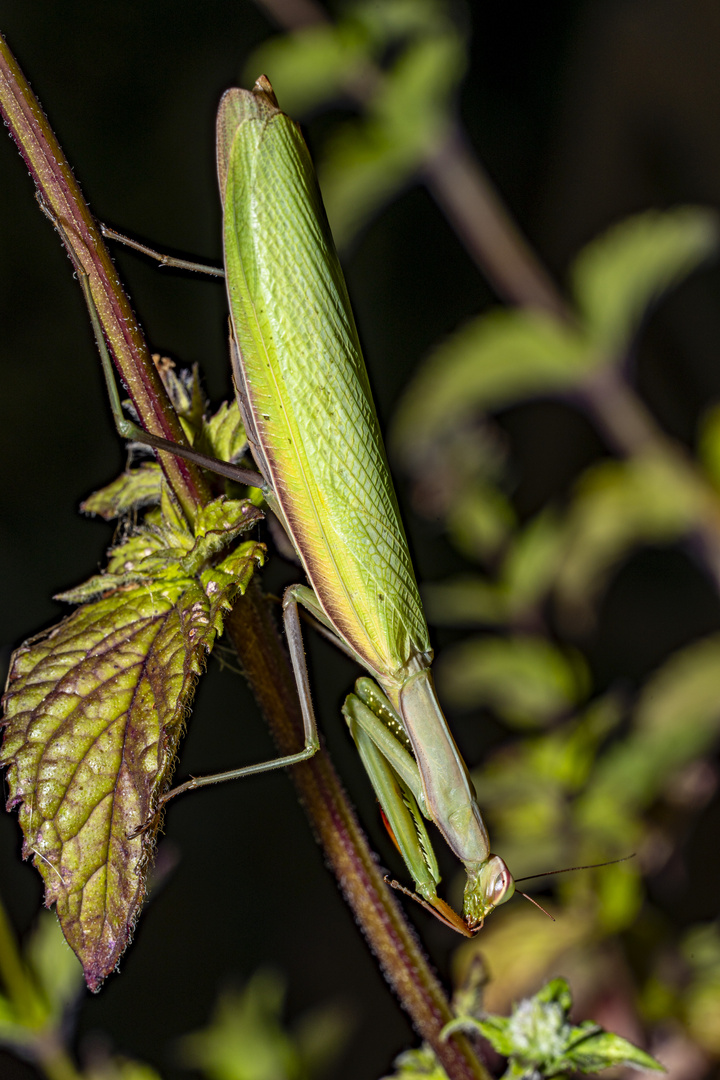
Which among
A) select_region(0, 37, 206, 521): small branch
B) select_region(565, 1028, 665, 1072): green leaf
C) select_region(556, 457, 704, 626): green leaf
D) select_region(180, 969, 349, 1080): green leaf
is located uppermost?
select_region(0, 37, 206, 521): small branch

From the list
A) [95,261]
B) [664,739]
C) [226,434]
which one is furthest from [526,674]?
[95,261]

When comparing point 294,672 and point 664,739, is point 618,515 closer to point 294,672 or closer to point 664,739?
point 664,739

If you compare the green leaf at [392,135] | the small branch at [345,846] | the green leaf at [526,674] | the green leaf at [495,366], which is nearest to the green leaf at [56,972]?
the small branch at [345,846]

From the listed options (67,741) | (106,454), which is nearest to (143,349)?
(67,741)

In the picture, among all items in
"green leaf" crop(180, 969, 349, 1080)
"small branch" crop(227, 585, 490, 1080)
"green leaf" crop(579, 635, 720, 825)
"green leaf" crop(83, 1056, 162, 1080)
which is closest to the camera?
"small branch" crop(227, 585, 490, 1080)

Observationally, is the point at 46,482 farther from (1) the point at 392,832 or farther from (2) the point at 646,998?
(2) the point at 646,998

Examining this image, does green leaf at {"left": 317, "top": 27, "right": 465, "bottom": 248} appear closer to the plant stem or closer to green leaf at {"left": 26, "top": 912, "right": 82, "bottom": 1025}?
the plant stem

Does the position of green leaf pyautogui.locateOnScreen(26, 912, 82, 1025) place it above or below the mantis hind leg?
below

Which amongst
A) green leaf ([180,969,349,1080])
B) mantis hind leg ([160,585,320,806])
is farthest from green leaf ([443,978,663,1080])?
green leaf ([180,969,349,1080])
